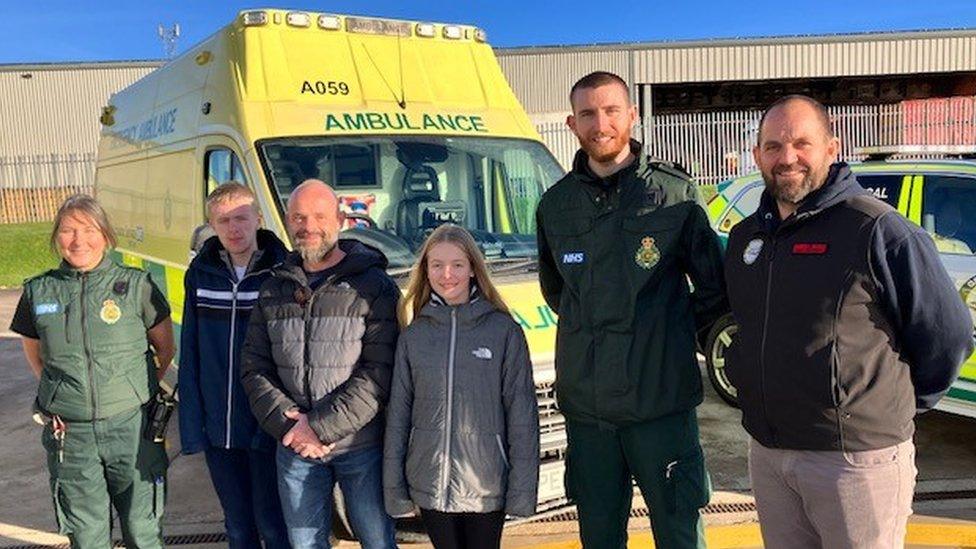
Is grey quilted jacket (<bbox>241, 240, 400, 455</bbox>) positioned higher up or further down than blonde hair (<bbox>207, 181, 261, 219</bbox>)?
→ further down

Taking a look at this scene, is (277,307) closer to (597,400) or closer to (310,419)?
(310,419)

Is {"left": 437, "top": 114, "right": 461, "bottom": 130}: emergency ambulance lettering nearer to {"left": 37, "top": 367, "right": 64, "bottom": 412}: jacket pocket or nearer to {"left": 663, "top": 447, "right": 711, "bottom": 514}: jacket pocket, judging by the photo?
{"left": 37, "top": 367, "right": 64, "bottom": 412}: jacket pocket

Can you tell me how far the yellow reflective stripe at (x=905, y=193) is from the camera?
17.7 ft

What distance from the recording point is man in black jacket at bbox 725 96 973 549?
224 cm

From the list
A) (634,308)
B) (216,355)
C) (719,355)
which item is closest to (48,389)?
(216,355)

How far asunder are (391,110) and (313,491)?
2.63 meters

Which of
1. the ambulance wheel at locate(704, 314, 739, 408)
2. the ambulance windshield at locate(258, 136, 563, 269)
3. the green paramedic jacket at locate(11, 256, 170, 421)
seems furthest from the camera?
the ambulance wheel at locate(704, 314, 739, 408)

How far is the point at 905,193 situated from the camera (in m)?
5.45

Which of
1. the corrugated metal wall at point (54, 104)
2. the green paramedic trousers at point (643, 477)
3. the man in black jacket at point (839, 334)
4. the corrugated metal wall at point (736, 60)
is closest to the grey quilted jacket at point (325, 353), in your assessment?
the green paramedic trousers at point (643, 477)

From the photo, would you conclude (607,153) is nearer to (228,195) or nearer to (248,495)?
Answer: (228,195)

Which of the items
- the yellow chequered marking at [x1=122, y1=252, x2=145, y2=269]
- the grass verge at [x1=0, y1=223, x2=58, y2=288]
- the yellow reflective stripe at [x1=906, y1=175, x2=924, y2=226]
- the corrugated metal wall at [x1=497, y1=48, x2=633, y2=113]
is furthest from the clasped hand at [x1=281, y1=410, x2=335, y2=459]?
the corrugated metal wall at [x1=497, y1=48, x2=633, y2=113]

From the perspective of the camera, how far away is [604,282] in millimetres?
2803

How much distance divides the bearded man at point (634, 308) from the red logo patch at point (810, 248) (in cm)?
45

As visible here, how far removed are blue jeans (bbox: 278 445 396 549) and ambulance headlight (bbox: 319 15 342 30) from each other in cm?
302
